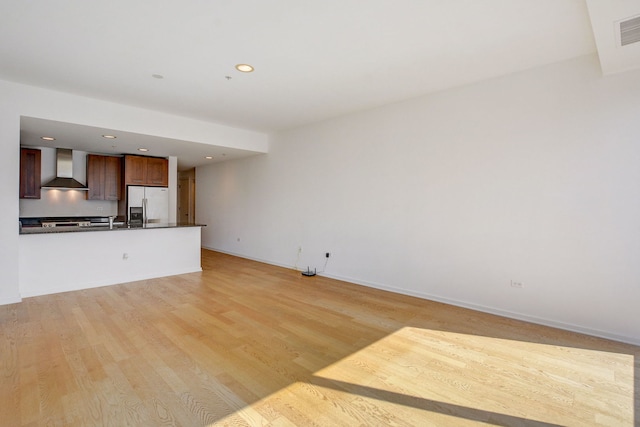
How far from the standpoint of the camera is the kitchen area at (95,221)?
4465 millimetres

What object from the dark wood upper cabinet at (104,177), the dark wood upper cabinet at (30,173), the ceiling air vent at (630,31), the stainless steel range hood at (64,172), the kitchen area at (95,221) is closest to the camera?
the ceiling air vent at (630,31)

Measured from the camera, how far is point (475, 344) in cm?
293

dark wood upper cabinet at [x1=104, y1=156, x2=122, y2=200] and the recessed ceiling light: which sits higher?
the recessed ceiling light

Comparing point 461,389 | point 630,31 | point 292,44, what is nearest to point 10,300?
point 292,44

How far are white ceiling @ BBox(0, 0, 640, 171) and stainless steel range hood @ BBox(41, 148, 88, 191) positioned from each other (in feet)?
9.72

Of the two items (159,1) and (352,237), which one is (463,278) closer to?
(352,237)

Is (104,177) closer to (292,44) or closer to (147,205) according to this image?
(147,205)

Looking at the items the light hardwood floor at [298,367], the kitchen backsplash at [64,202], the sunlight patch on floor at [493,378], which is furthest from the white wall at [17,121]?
the sunlight patch on floor at [493,378]

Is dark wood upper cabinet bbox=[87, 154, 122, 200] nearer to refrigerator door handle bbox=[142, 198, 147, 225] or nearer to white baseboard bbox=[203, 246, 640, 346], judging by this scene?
refrigerator door handle bbox=[142, 198, 147, 225]

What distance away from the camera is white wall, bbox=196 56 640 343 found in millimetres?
3061

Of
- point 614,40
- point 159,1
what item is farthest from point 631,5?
point 159,1

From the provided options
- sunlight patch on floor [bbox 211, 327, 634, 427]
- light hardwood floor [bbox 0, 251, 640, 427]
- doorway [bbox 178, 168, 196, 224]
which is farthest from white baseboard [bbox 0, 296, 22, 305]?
doorway [bbox 178, 168, 196, 224]

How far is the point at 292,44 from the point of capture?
2957 millimetres

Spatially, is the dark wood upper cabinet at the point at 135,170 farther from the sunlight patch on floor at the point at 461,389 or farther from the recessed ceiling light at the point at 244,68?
the sunlight patch on floor at the point at 461,389
